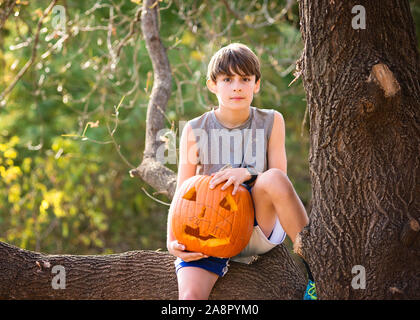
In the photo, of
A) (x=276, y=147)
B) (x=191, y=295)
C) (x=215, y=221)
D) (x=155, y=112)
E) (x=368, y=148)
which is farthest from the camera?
(x=155, y=112)

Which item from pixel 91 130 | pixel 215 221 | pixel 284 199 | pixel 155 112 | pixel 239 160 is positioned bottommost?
pixel 215 221

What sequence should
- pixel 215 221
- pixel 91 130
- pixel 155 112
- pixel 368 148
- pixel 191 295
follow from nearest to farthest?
pixel 368 148 → pixel 191 295 → pixel 215 221 → pixel 155 112 → pixel 91 130

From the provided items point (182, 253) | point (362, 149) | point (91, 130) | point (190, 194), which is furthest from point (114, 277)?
point (91, 130)

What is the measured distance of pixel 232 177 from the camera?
2.62m

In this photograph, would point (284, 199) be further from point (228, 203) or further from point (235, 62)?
point (235, 62)

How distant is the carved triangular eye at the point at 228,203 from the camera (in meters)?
2.58

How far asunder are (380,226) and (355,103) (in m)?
0.50

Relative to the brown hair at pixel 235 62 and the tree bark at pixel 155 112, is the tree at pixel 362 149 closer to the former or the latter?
the brown hair at pixel 235 62

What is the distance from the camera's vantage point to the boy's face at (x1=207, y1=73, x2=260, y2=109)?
271 cm

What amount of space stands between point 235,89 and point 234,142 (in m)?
0.31

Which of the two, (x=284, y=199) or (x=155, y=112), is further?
(x=155, y=112)

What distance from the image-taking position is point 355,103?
212 centimetres

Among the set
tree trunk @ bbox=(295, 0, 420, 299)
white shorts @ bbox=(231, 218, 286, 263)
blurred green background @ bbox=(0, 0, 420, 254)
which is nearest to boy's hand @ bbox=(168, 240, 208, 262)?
white shorts @ bbox=(231, 218, 286, 263)
